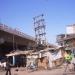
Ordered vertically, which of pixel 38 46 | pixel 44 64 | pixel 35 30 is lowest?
pixel 44 64

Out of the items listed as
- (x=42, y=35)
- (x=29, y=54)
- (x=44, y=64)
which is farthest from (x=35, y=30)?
(x=44, y=64)

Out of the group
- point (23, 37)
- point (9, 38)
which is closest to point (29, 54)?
point (9, 38)

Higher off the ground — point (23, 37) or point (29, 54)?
point (23, 37)

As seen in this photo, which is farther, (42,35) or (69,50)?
(42,35)

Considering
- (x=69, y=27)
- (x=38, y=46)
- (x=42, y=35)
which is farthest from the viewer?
(x=69, y=27)

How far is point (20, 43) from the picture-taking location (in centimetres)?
5397

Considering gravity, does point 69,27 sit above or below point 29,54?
above

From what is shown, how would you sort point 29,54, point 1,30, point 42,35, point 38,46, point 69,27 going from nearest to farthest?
point 29,54, point 1,30, point 38,46, point 42,35, point 69,27

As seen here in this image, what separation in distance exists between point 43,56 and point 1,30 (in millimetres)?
11361

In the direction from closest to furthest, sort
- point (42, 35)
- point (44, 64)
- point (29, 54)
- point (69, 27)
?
1. point (44, 64)
2. point (29, 54)
3. point (42, 35)
4. point (69, 27)

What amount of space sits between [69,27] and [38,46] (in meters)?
10.7

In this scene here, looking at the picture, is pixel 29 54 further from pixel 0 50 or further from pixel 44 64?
pixel 0 50

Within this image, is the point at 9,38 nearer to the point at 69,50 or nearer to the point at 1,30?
the point at 1,30

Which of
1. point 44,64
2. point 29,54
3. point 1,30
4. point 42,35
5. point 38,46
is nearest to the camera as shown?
point 44,64
